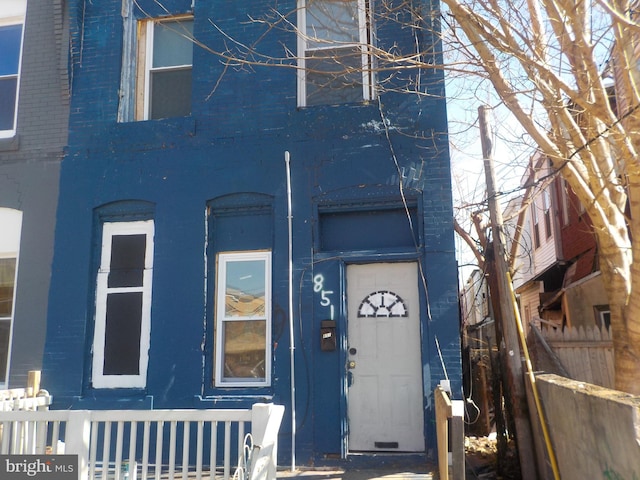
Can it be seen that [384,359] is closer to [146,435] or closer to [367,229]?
[367,229]

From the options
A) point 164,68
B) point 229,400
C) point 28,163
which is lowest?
point 229,400

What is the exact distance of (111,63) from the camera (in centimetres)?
830

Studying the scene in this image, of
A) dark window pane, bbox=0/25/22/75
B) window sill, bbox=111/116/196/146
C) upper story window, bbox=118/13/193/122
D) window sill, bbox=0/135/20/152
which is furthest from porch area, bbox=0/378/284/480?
dark window pane, bbox=0/25/22/75

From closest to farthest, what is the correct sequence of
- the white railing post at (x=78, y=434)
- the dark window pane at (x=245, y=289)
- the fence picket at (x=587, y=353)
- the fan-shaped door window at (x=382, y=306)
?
1. the white railing post at (x=78, y=434)
2. the fence picket at (x=587, y=353)
3. the fan-shaped door window at (x=382, y=306)
4. the dark window pane at (x=245, y=289)

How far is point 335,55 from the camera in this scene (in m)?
7.89

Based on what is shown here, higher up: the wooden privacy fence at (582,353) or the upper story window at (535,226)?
the upper story window at (535,226)

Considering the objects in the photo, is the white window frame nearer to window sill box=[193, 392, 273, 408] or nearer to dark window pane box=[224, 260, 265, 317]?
window sill box=[193, 392, 273, 408]

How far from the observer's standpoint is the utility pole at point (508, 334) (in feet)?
21.3

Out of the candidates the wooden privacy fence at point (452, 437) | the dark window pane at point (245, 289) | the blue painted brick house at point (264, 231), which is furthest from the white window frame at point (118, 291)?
the wooden privacy fence at point (452, 437)

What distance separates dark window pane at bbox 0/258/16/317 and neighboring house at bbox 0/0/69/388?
1cm

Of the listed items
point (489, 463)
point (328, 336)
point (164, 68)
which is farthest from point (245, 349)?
point (164, 68)

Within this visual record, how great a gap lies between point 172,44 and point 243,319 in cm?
430

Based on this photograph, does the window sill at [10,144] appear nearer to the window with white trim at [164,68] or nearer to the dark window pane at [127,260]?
the window with white trim at [164,68]

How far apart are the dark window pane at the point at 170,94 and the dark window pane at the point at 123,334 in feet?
8.81
